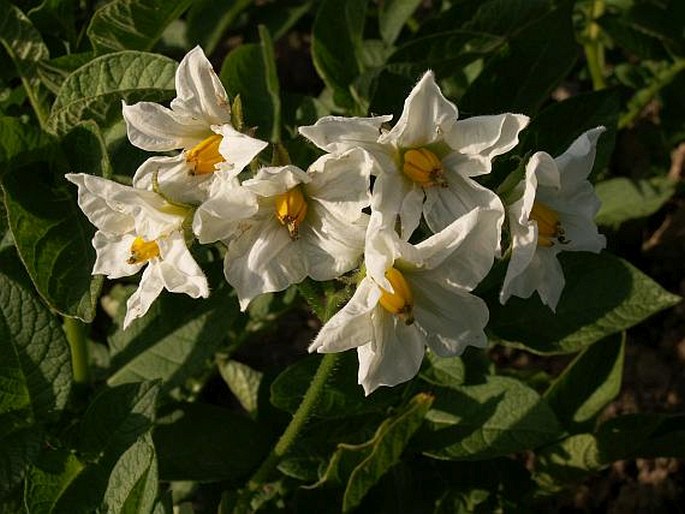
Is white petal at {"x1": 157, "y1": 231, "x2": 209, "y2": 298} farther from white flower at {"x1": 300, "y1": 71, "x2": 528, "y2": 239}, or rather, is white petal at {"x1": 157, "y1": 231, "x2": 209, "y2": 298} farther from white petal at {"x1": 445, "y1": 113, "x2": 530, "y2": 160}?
white petal at {"x1": 445, "y1": 113, "x2": 530, "y2": 160}

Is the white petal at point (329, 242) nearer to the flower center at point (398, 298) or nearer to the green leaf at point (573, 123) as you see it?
the flower center at point (398, 298)

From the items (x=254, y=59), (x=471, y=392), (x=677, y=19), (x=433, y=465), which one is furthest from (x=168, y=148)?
(x=677, y=19)

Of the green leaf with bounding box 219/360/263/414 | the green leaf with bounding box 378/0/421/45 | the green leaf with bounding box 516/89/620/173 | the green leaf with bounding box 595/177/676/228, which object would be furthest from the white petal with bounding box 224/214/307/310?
the green leaf with bounding box 595/177/676/228

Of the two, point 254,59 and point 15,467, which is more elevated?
point 254,59

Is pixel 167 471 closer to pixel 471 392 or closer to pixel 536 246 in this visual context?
pixel 471 392

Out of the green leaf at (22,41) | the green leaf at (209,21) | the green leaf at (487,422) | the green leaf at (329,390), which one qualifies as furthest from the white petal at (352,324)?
the green leaf at (209,21)
